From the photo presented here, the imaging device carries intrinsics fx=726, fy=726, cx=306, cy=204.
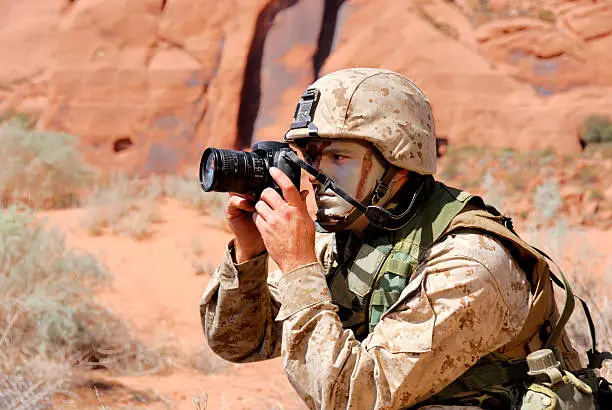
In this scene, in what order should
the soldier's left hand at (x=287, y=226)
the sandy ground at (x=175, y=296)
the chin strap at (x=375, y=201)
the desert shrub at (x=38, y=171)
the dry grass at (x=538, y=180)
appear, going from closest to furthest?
1. the soldier's left hand at (x=287, y=226)
2. the chin strap at (x=375, y=201)
3. the sandy ground at (x=175, y=296)
4. the desert shrub at (x=38, y=171)
5. the dry grass at (x=538, y=180)

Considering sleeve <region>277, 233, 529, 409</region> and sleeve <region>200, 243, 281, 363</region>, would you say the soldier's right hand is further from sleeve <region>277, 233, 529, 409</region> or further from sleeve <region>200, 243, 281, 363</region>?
sleeve <region>277, 233, 529, 409</region>

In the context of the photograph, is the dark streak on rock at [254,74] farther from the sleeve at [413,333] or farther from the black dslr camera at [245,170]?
the sleeve at [413,333]

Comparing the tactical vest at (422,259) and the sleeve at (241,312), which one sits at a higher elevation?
the tactical vest at (422,259)

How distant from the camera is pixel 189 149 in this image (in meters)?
12.8

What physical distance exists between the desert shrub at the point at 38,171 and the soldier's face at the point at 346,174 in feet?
24.9

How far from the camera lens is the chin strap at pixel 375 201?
1.97 meters

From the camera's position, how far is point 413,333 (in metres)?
1.73

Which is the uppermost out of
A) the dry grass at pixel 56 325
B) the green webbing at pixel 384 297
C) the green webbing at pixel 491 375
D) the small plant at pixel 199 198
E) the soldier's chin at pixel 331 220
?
the soldier's chin at pixel 331 220

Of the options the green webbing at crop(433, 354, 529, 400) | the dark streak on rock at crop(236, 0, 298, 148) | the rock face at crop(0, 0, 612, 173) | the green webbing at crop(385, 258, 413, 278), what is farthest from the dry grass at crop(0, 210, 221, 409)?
the dark streak on rock at crop(236, 0, 298, 148)

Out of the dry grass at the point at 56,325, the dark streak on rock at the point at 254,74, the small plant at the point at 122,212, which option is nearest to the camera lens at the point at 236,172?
the dry grass at the point at 56,325

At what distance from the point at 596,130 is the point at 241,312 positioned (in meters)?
11.9

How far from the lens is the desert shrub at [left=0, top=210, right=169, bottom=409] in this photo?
4184 millimetres

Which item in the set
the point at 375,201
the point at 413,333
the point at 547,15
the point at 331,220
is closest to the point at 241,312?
the point at 331,220

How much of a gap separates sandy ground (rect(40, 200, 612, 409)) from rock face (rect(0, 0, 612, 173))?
3.15m
